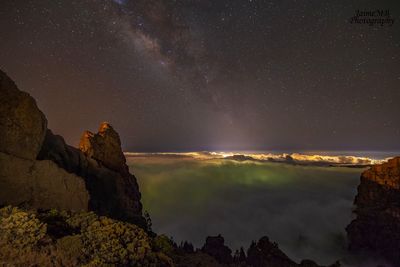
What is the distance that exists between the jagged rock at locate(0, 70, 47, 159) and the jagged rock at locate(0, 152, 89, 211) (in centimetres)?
79

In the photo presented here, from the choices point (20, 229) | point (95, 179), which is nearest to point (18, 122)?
point (20, 229)

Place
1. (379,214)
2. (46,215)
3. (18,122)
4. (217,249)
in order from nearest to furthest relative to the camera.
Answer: (46,215), (18,122), (217,249), (379,214)

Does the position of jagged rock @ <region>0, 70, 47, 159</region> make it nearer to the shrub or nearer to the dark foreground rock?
the dark foreground rock

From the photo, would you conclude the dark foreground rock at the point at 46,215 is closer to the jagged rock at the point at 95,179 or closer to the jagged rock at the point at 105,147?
the jagged rock at the point at 95,179

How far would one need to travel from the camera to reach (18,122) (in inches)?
679

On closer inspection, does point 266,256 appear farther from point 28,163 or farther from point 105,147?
point 28,163

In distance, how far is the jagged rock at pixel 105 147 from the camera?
37.9 meters

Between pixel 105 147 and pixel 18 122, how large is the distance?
79.5ft

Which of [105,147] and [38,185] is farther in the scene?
[105,147]

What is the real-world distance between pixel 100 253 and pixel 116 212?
19453 mm

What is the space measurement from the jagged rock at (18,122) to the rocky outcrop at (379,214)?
360 ft

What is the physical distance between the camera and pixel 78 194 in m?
20.3

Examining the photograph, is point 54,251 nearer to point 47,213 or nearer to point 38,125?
point 47,213

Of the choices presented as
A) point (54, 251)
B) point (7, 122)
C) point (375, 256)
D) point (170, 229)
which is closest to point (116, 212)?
point (7, 122)
